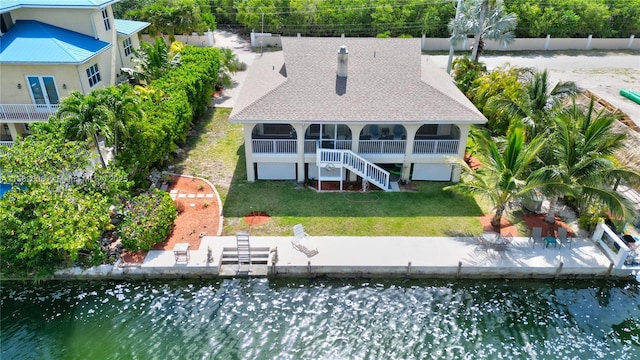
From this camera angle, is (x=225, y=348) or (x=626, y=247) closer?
(x=225, y=348)

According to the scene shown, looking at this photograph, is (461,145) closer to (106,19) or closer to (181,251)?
(181,251)

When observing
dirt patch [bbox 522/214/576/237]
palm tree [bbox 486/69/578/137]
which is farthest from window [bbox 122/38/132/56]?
dirt patch [bbox 522/214/576/237]

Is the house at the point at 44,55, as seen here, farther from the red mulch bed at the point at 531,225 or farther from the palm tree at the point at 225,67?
the red mulch bed at the point at 531,225

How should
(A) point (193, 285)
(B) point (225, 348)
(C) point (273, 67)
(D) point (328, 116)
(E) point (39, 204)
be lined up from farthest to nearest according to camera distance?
(C) point (273, 67) < (D) point (328, 116) < (A) point (193, 285) < (E) point (39, 204) < (B) point (225, 348)

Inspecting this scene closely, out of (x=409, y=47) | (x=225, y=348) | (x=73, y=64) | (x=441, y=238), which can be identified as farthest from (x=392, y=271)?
(x=73, y=64)

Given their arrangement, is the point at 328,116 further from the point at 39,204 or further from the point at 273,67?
the point at 39,204

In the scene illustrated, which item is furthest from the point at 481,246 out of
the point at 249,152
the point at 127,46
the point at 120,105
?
the point at 127,46

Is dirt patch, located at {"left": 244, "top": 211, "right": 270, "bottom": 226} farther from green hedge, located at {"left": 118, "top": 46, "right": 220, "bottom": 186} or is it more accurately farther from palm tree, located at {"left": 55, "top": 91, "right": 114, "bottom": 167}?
palm tree, located at {"left": 55, "top": 91, "right": 114, "bottom": 167}
